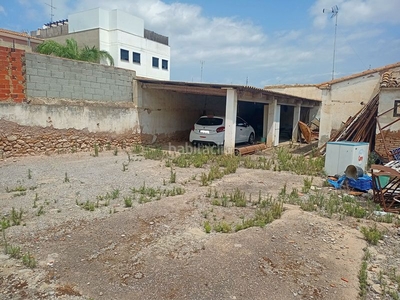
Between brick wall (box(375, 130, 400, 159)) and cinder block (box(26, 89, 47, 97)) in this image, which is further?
brick wall (box(375, 130, 400, 159))

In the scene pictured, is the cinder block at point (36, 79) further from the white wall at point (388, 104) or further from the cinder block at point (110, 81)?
the white wall at point (388, 104)

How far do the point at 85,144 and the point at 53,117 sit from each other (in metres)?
1.60

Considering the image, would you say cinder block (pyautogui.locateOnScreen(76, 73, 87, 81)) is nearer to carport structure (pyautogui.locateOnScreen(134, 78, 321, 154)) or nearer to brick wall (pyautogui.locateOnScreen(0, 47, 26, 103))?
brick wall (pyautogui.locateOnScreen(0, 47, 26, 103))

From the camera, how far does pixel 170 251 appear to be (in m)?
3.84

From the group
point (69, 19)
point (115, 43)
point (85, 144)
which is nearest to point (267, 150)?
point (85, 144)

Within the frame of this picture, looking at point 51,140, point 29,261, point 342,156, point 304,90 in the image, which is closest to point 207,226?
point 29,261

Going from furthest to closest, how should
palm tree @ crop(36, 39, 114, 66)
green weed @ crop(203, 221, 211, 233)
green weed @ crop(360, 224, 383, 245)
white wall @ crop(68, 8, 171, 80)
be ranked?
1. white wall @ crop(68, 8, 171, 80)
2. palm tree @ crop(36, 39, 114, 66)
3. green weed @ crop(203, 221, 211, 233)
4. green weed @ crop(360, 224, 383, 245)

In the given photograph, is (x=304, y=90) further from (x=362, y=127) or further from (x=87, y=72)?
(x=87, y=72)

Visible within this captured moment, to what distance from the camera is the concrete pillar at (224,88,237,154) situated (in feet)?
37.8

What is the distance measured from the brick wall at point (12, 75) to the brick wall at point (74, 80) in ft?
0.58

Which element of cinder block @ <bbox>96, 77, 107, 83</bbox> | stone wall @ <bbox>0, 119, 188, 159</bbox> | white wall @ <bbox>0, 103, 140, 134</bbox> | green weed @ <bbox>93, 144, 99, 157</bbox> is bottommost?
green weed @ <bbox>93, 144, 99, 157</bbox>

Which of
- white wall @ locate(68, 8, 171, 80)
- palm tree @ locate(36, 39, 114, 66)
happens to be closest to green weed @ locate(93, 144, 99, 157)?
palm tree @ locate(36, 39, 114, 66)

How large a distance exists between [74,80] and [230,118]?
19.6 ft

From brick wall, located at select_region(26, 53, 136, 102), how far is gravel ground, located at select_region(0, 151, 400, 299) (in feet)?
14.8
